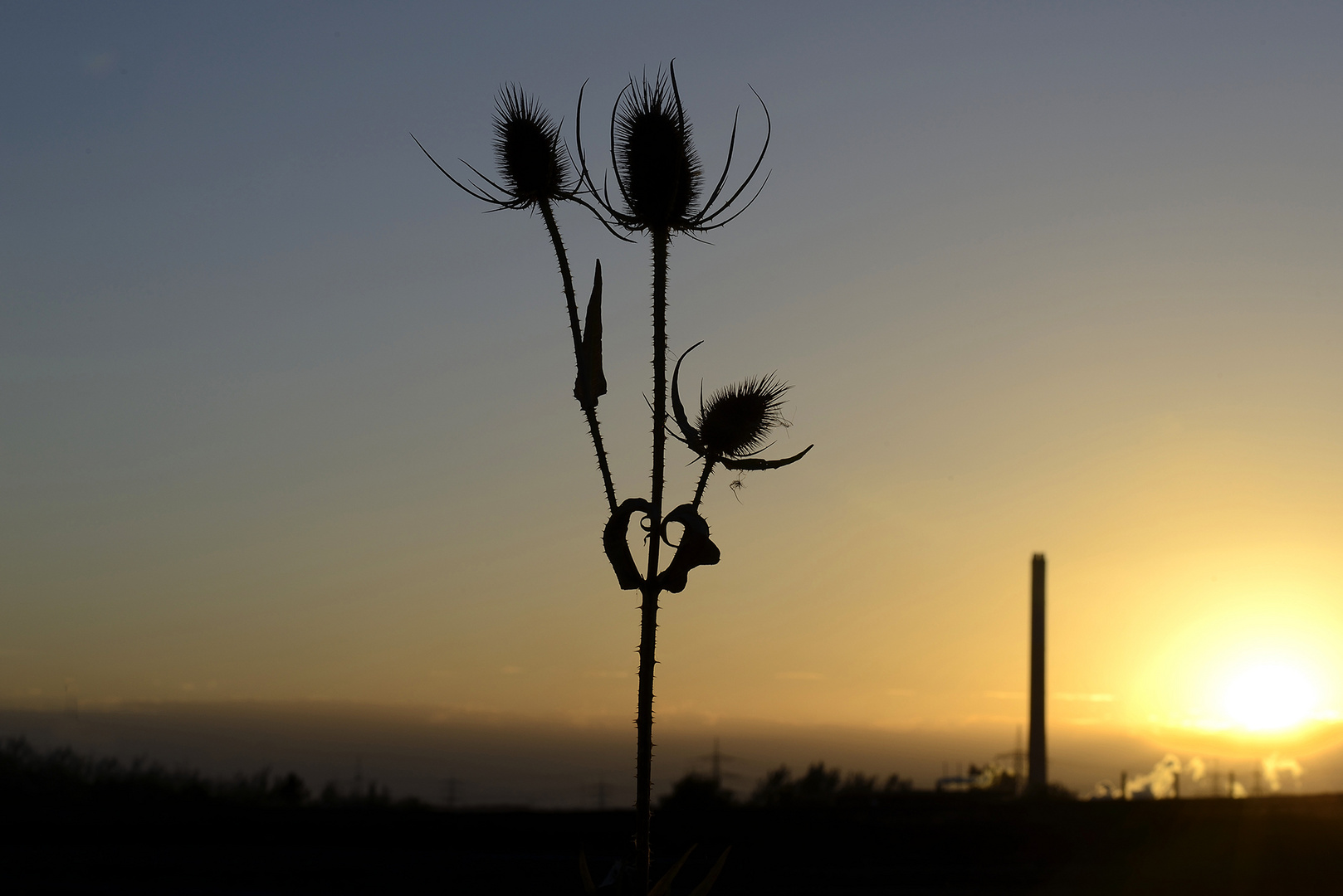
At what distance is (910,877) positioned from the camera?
13953 millimetres

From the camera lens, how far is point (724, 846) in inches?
570

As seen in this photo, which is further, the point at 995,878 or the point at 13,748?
the point at 13,748

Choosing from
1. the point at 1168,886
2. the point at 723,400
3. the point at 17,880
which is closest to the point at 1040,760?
the point at 1168,886

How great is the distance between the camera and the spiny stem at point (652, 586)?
160 inches

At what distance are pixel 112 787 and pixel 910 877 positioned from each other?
15.4 meters

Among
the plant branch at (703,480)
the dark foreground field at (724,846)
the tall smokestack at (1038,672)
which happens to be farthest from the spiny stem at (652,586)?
the tall smokestack at (1038,672)

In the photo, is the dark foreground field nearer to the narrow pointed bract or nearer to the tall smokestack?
the narrow pointed bract

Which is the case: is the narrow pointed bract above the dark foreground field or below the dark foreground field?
above

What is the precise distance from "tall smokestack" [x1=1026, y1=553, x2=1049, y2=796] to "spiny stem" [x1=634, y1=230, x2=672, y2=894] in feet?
157

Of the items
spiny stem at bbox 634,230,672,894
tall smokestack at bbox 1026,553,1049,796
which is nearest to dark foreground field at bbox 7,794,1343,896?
spiny stem at bbox 634,230,672,894

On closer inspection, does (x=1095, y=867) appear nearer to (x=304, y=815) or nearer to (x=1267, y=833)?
(x=1267, y=833)

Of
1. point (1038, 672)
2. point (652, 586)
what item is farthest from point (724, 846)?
point (1038, 672)

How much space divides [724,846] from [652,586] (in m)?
11.3

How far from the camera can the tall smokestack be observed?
48.4 meters
